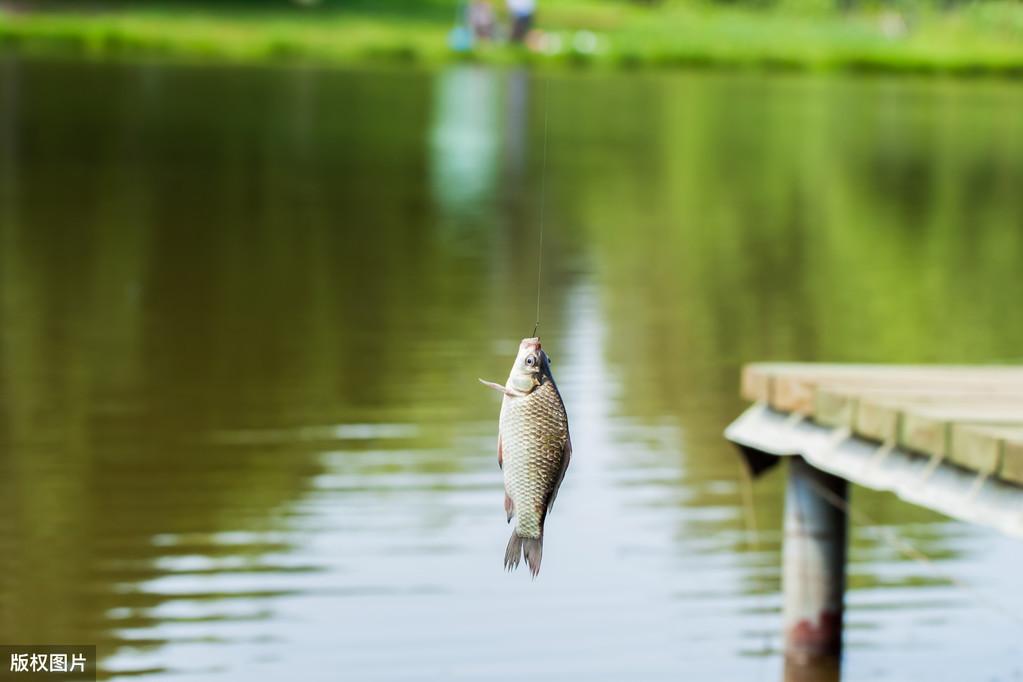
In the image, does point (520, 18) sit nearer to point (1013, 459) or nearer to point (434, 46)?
point (434, 46)

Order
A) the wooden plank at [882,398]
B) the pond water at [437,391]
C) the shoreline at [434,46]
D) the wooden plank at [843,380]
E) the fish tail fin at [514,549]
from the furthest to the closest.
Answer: the shoreline at [434,46], the pond water at [437,391], the wooden plank at [843,380], the wooden plank at [882,398], the fish tail fin at [514,549]

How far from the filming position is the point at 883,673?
665 centimetres

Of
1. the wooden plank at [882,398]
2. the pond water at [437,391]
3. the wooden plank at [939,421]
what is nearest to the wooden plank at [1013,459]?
the wooden plank at [939,421]

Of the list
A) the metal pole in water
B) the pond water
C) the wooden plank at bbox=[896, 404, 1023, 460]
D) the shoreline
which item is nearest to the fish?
the pond water

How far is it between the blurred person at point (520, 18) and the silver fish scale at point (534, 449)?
46997 millimetres

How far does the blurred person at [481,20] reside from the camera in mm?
51344

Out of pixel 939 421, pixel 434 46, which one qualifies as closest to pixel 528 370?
pixel 939 421

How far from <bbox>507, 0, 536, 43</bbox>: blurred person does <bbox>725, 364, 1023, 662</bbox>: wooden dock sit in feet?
145

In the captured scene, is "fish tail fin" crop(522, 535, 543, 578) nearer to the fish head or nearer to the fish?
the fish

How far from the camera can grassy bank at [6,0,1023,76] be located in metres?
47.8

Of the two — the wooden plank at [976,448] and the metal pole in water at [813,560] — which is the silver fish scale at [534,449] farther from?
the metal pole in water at [813,560]

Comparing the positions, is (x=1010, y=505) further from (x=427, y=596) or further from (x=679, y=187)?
(x=679, y=187)

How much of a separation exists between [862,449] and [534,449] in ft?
8.51

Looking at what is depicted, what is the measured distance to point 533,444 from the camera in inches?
142
